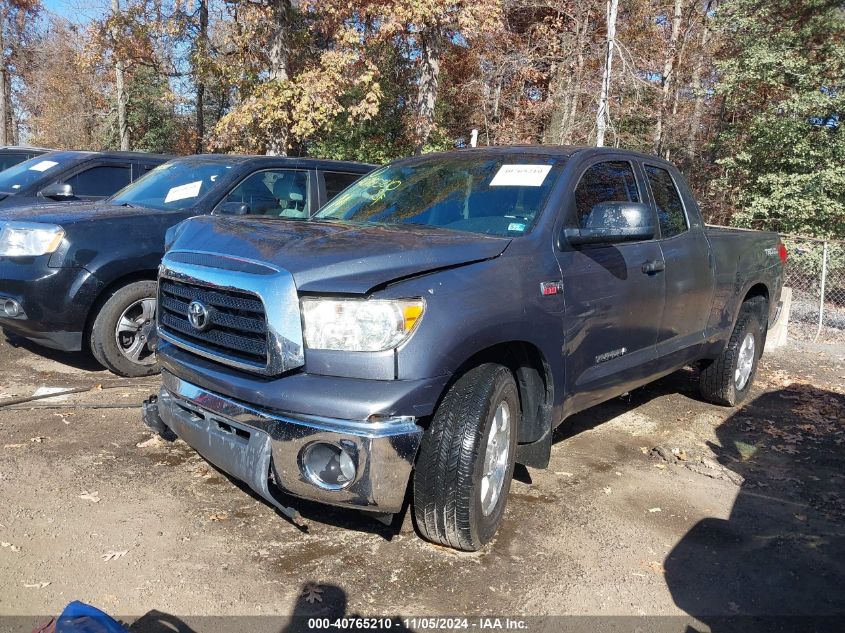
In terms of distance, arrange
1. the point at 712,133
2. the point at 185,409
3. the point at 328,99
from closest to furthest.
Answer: the point at 185,409
the point at 328,99
the point at 712,133

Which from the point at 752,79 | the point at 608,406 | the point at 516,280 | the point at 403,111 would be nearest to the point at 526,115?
the point at 403,111

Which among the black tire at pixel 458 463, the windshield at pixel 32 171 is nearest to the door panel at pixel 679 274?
the black tire at pixel 458 463

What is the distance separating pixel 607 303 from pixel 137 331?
3.82m

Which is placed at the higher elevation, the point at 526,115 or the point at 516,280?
the point at 526,115

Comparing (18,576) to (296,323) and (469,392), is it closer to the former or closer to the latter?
(296,323)

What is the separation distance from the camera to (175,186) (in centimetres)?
652

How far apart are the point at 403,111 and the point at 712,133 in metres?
9.52

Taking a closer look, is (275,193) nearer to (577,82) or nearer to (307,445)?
(307,445)

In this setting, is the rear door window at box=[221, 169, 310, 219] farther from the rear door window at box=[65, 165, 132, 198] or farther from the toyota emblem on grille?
the toyota emblem on grille

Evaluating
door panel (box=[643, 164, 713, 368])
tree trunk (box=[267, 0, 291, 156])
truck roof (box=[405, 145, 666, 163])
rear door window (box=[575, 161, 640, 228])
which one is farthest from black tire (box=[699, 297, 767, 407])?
tree trunk (box=[267, 0, 291, 156])

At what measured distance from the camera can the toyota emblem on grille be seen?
3.28 metres

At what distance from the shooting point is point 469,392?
3.20m

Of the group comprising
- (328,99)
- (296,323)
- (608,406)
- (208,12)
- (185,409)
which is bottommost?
(608,406)

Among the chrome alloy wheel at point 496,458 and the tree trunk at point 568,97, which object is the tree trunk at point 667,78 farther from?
the chrome alloy wheel at point 496,458
